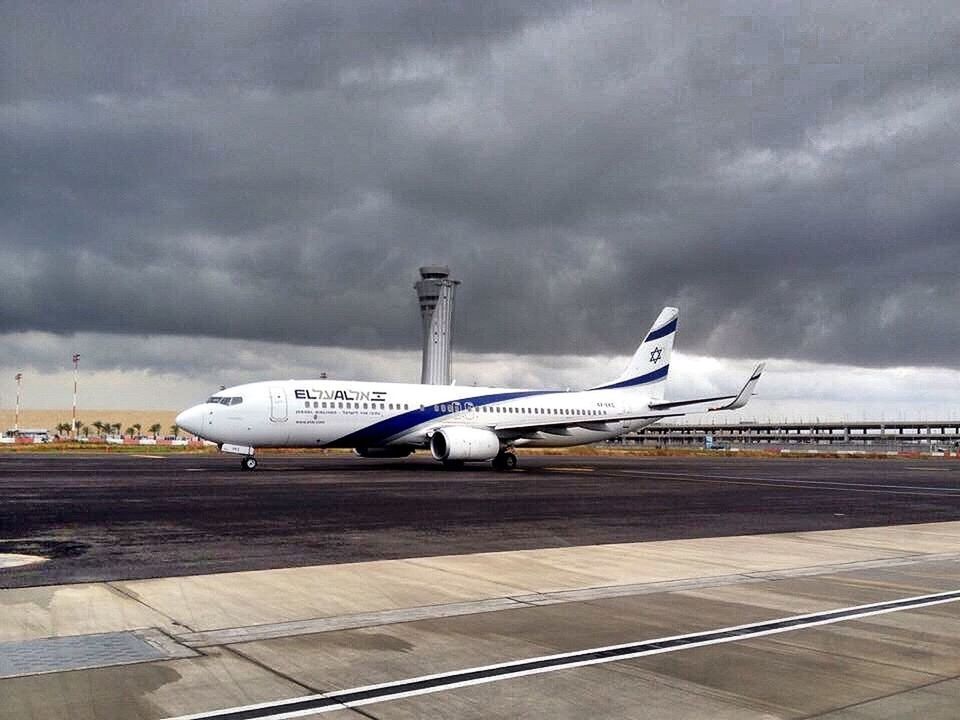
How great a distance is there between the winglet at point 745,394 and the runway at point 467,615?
2705cm

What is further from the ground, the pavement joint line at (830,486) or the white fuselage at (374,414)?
the white fuselage at (374,414)

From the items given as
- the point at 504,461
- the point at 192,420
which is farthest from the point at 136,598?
the point at 504,461

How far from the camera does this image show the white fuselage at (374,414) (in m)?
36.0

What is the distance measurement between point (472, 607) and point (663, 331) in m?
47.0

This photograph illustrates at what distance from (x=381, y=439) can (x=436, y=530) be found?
24140mm

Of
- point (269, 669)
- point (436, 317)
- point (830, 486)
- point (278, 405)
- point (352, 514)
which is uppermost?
point (436, 317)

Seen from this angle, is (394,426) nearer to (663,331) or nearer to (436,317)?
(663,331)

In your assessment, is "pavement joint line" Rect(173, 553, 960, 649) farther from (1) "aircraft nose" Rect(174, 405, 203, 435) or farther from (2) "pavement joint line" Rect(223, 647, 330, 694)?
(1) "aircraft nose" Rect(174, 405, 203, 435)

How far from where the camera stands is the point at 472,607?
9.34 meters

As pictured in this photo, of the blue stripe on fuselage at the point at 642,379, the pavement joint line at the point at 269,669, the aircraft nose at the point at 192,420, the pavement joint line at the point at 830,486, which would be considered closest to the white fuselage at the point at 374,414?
the aircraft nose at the point at 192,420

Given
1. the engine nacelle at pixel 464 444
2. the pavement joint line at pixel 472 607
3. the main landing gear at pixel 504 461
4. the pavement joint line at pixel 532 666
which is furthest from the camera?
the main landing gear at pixel 504 461

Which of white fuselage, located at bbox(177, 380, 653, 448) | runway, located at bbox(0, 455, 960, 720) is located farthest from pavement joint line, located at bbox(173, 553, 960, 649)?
white fuselage, located at bbox(177, 380, 653, 448)

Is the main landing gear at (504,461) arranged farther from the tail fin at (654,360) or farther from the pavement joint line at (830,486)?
the tail fin at (654,360)

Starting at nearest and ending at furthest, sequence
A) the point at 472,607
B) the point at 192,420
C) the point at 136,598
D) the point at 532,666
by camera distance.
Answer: the point at 532,666 < the point at 472,607 < the point at 136,598 < the point at 192,420
